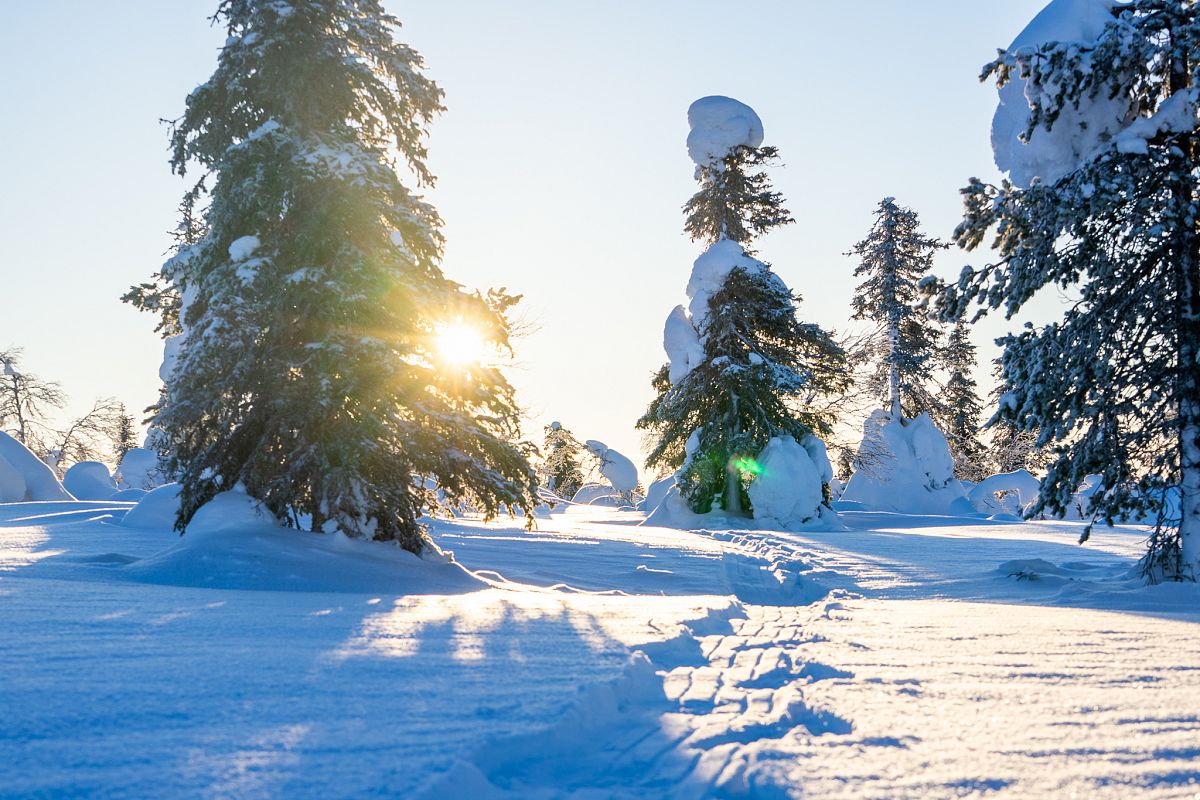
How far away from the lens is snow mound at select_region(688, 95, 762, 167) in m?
20.1

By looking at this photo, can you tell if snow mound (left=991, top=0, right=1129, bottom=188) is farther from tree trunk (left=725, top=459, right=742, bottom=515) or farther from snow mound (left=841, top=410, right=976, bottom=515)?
snow mound (left=841, top=410, right=976, bottom=515)

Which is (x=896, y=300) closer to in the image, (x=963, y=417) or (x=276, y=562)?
(x=963, y=417)

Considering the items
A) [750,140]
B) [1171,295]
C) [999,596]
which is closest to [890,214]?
[750,140]

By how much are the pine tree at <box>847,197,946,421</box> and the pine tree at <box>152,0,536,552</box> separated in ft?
73.5

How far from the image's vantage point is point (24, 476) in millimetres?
20047

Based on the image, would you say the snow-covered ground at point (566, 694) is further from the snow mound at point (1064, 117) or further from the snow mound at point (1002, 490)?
the snow mound at point (1002, 490)

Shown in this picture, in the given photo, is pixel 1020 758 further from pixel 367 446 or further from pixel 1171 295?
pixel 1171 295

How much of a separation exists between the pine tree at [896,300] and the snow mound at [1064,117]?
20016mm

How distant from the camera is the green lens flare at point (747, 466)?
18438 millimetres

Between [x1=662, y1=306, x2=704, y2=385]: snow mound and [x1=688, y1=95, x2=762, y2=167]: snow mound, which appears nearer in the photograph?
[x1=662, y1=306, x2=704, y2=385]: snow mound

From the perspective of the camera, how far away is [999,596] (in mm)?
6812

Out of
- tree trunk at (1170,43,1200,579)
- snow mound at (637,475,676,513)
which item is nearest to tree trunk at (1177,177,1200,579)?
tree trunk at (1170,43,1200,579)

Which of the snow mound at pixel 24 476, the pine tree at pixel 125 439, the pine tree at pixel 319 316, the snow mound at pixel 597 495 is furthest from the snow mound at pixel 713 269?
the pine tree at pixel 125 439

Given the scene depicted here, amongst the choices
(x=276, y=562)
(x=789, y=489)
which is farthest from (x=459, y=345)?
(x=789, y=489)
